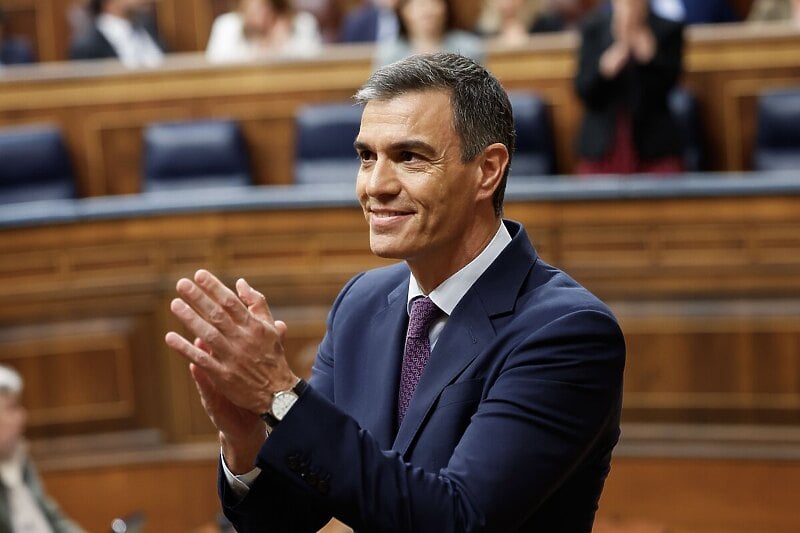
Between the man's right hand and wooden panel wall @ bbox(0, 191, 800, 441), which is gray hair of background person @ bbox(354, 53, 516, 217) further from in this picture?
wooden panel wall @ bbox(0, 191, 800, 441)

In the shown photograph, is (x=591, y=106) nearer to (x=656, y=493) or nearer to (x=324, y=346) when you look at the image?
(x=656, y=493)

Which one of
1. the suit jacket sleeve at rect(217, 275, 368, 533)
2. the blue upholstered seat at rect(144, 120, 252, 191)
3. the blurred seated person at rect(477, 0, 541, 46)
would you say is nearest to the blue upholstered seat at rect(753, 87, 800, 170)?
the blurred seated person at rect(477, 0, 541, 46)

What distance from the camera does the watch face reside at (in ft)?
4.07

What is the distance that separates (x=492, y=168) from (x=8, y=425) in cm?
235

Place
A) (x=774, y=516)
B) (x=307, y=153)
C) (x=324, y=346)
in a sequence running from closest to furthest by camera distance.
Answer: (x=324, y=346) < (x=774, y=516) < (x=307, y=153)

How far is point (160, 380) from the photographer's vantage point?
4.05 metres

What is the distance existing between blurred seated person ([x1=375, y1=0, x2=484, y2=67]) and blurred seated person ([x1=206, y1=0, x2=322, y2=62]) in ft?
1.65

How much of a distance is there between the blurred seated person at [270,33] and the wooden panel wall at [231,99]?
0.56 ft

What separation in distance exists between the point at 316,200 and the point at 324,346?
8.12ft

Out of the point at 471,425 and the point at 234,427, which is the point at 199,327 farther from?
the point at 471,425

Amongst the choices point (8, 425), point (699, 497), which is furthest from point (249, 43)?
point (699, 497)

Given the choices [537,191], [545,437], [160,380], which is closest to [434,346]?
[545,437]

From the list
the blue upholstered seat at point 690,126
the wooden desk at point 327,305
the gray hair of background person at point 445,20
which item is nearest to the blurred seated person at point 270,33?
the gray hair of background person at point 445,20

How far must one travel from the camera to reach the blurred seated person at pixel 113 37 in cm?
547
